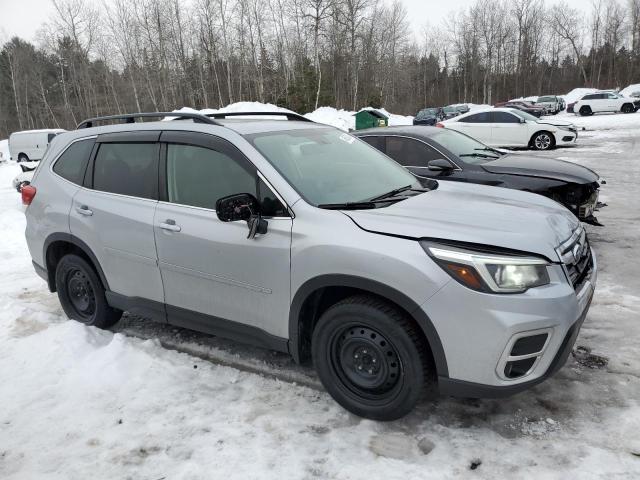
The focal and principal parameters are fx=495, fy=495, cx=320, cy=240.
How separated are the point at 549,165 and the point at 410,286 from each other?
16.4 feet

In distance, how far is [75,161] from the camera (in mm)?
4453

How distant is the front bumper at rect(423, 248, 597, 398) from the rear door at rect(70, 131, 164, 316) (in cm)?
226

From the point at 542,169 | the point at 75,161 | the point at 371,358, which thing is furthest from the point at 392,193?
the point at 542,169

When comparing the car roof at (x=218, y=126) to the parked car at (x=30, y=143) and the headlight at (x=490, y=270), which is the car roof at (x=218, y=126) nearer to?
the headlight at (x=490, y=270)

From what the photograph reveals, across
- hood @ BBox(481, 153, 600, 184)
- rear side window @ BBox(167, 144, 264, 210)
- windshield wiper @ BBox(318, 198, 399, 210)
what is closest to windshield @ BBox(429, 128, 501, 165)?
hood @ BBox(481, 153, 600, 184)

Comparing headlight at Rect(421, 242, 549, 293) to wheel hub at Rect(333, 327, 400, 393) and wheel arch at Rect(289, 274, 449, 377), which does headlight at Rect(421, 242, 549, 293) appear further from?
wheel hub at Rect(333, 327, 400, 393)

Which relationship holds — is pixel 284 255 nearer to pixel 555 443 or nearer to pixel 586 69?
pixel 555 443

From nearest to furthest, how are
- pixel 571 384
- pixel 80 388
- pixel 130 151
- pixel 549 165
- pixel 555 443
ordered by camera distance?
pixel 555 443
pixel 571 384
pixel 80 388
pixel 130 151
pixel 549 165

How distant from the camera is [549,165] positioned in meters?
6.70

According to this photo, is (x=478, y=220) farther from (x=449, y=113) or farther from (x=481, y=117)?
(x=449, y=113)

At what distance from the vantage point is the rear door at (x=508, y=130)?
1638 centimetres

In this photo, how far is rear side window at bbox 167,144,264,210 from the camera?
11.1 ft

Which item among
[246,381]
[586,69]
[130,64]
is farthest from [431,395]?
[586,69]

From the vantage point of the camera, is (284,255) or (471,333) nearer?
(471,333)
